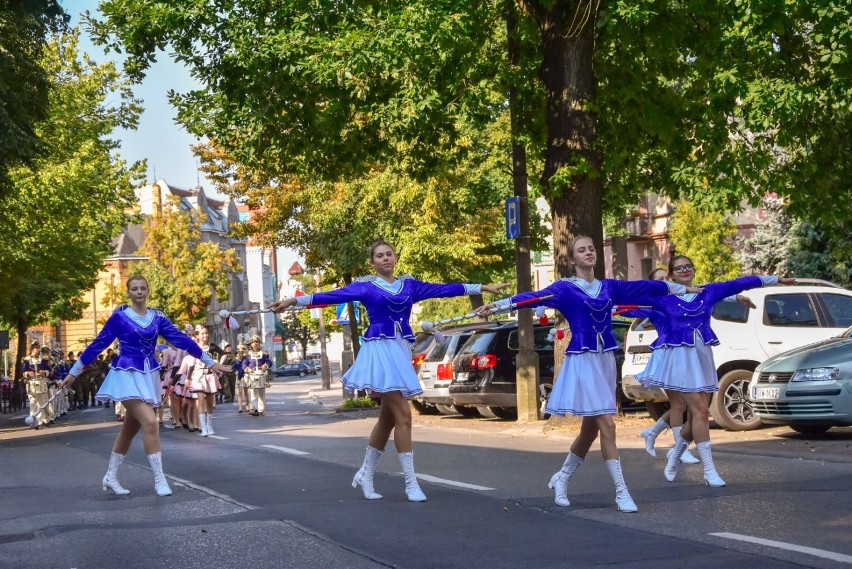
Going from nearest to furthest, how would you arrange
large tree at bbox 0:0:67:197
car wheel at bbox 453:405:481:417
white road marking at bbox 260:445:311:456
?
white road marking at bbox 260:445:311:456 → large tree at bbox 0:0:67:197 → car wheel at bbox 453:405:481:417

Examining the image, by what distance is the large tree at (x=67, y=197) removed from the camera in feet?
125

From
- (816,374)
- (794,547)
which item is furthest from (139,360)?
(816,374)

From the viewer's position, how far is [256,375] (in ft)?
107

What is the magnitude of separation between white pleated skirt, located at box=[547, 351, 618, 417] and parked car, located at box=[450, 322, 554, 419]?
13.2m

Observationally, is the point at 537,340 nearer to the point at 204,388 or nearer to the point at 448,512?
the point at 204,388

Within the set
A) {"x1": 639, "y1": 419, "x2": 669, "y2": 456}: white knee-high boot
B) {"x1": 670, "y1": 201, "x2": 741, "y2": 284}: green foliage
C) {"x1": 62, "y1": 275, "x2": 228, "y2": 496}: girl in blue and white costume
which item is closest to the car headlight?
{"x1": 639, "y1": 419, "x2": 669, "y2": 456}: white knee-high boot

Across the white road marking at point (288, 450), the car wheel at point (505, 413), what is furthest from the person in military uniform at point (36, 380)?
the white road marking at point (288, 450)

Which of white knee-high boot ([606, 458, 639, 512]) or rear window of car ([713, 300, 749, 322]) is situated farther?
rear window of car ([713, 300, 749, 322])

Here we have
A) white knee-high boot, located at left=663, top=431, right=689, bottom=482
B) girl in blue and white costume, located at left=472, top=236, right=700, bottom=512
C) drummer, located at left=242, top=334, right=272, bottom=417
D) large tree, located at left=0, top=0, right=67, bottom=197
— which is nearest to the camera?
girl in blue and white costume, located at left=472, top=236, right=700, bottom=512

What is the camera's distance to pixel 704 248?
4972 cm

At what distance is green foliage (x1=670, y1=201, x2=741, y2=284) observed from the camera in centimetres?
4950

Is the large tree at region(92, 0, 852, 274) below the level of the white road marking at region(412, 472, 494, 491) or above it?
above

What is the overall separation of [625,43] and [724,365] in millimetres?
5035

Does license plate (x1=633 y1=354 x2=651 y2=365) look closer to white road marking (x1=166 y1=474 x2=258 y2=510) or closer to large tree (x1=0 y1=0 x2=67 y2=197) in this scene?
white road marking (x1=166 y1=474 x2=258 y2=510)
